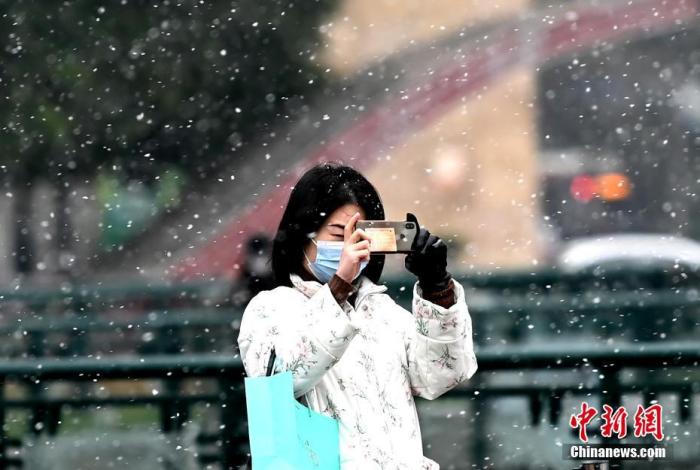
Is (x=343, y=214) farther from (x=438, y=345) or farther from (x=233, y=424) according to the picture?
(x=233, y=424)

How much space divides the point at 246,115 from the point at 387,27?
184 centimetres

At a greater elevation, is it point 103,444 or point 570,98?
point 570,98

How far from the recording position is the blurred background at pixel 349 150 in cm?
872

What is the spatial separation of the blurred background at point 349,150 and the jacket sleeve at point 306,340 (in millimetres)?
5569

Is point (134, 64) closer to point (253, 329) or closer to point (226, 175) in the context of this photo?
Answer: point (226, 175)

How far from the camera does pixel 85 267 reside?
31.7 ft

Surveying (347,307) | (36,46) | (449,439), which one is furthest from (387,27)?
(347,307)

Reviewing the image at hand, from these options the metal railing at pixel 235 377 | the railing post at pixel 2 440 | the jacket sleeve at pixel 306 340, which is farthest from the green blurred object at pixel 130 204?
the jacket sleeve at pixel 306 340

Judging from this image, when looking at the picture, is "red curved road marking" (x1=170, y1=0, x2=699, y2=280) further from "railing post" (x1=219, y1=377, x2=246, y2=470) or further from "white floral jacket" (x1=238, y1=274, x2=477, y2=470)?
"white floral jacket" (x1=238, y1=274, x2=477, y2=470)

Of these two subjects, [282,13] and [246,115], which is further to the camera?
[246,115]

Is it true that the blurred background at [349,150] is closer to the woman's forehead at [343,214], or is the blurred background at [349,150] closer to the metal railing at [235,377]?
the metal railing at [235,377]

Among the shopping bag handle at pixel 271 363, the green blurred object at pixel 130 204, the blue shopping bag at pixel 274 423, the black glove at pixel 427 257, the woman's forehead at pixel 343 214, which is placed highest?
the green blurred object at pixel 130 204

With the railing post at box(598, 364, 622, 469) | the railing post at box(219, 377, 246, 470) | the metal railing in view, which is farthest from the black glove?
the railing post at box(219, 377, 246, 470)

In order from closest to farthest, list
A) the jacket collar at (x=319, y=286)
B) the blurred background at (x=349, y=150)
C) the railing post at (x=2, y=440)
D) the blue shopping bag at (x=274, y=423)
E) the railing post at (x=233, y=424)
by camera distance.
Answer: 1. the blue shopping bag at (x=274, y=423)
2. the jacket collar at (x=319, y=286)
3. the railing post at (x=233, y=424)
4. the railing post at (x=2, y=440)
5. the blurred background at (x=349, y=150)
